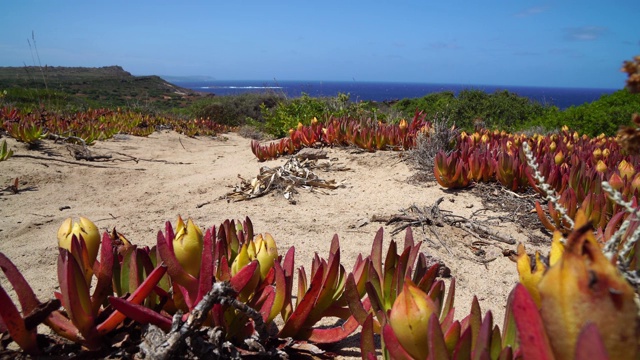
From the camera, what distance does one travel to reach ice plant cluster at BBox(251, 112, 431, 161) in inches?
220

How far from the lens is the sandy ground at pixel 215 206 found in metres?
2.49

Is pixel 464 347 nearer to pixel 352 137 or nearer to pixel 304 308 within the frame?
pixel 304 308

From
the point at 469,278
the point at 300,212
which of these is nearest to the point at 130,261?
the point at 469,278

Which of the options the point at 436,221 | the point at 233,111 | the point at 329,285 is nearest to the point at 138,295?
the point at 329,285

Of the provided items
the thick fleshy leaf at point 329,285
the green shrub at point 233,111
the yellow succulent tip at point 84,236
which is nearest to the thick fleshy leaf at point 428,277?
the thick fleshy leaf at point 329,285

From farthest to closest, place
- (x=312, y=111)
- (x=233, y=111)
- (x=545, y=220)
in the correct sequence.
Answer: (x=233, y=111), (x=312, y=111), (x=545, y=220)

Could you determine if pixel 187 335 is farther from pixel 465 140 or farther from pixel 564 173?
pixel 465 140

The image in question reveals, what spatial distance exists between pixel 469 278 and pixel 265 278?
1235 millimetres

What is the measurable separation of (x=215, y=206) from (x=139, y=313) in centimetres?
267

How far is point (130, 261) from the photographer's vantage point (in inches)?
59.3

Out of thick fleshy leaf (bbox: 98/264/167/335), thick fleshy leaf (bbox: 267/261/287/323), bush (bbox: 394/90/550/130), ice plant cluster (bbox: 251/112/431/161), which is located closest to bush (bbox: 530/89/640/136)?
ice plant cluster (bbox: 251/112/431/161)

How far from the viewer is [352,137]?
582cm

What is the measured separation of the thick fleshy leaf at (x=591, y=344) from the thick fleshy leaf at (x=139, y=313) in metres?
1.11

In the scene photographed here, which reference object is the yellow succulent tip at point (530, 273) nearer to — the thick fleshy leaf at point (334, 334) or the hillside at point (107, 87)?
the thick fleshy leaf at point (334, 334)
